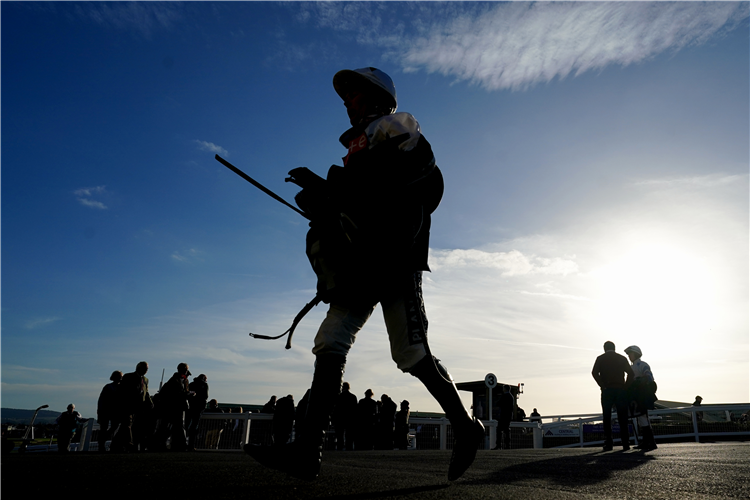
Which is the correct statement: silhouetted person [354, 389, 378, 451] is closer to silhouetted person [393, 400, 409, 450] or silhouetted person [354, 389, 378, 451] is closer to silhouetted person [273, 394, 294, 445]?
silhouetted person [393, 400, 409, 450]

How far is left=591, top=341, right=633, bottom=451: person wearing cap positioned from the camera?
→ 305 inches

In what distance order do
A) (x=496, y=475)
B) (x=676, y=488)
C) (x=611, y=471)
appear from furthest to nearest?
(x=611, y=471) → (x=496, y=475) → (x=676, y=488)

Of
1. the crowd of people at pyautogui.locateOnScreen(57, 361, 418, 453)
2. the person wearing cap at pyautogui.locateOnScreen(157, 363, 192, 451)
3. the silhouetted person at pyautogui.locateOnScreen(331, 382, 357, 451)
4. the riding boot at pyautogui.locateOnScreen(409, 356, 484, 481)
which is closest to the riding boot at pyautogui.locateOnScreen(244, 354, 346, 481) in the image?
the riding boot at pyautogui.locateOnScreen(409, 356, 484, 481)

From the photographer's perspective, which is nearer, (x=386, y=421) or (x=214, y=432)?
(x=214, y=432)

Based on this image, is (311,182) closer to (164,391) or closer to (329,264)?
(329,264)

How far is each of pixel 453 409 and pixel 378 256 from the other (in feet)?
2.71

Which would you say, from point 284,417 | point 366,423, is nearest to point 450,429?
point 366,423

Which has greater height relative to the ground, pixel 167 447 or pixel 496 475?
pixel 496 475

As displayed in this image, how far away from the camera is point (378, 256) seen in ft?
7.50

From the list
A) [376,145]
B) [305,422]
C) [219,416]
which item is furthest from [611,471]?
[219,416]

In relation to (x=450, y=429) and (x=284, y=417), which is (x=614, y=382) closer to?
(x=284, y=417)

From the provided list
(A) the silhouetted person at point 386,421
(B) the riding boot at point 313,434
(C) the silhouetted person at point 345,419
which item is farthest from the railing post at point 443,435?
(B) the riding boot at point 313,434

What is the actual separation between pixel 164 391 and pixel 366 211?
9.20 m

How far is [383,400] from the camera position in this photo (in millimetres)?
13992
